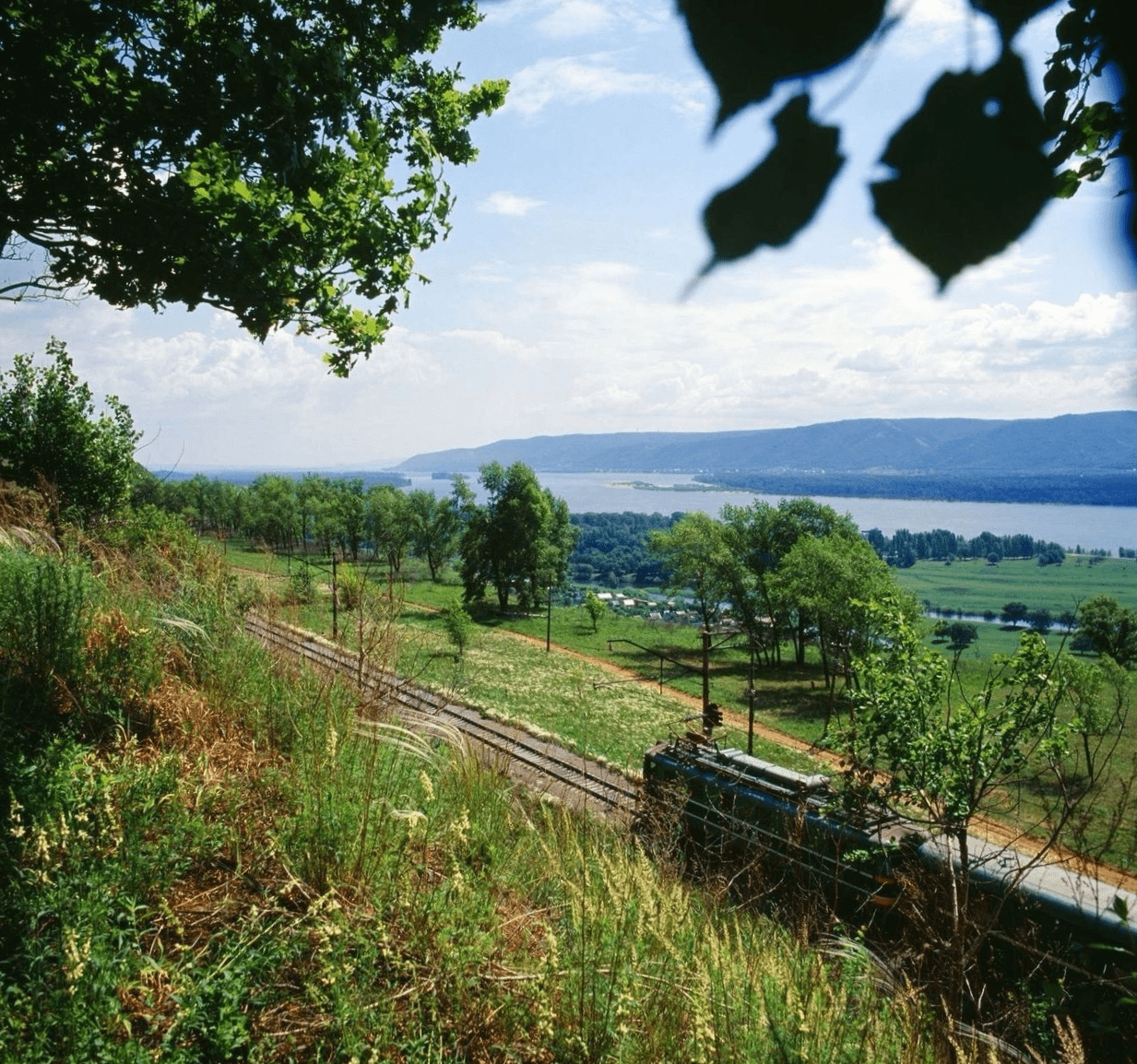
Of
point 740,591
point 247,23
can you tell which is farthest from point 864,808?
point 740,591

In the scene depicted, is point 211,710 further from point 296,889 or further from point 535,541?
point 535,541

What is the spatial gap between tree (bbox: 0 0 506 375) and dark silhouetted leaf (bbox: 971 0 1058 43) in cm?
342

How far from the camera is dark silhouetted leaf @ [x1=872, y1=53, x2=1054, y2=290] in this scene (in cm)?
58

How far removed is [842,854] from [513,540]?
152 feet

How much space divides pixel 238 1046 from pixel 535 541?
167ft

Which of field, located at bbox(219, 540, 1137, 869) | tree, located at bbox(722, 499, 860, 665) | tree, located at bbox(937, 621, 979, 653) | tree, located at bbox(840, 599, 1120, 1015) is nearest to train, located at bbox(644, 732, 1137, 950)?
tree, located at bbox(840, 599, 1120, 1015)

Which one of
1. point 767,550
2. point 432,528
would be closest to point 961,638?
point 767,550

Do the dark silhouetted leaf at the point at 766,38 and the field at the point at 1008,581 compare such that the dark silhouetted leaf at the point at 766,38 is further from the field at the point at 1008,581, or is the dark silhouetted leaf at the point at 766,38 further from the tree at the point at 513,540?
the tree at the point at 513,540

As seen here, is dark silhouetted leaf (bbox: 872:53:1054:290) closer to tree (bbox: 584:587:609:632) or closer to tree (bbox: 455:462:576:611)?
tree (bbox: 455:462:576:611)

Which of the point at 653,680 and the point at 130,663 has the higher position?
the point at 130,663

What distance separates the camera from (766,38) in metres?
0.61

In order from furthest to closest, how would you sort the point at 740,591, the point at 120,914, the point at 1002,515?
the point at 740,591
the point at 1002,515
the point at 120,914

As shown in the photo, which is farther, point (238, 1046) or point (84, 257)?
point (84, 257)

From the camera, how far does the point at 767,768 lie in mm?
10680
